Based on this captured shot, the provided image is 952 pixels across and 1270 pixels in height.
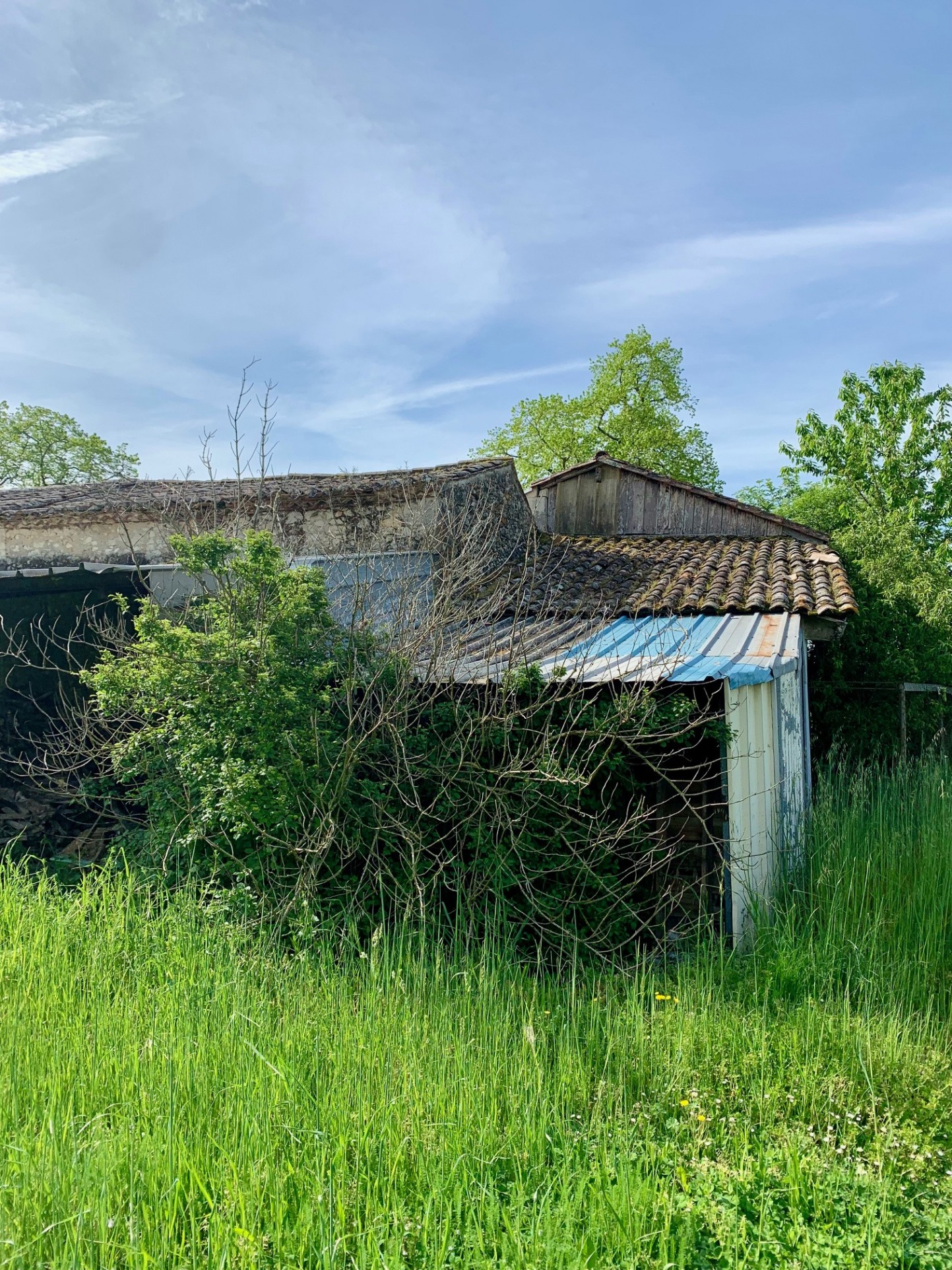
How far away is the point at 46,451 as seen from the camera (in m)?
34.1

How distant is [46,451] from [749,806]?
33607 mm

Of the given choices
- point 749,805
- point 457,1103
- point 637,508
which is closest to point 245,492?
point 637,508

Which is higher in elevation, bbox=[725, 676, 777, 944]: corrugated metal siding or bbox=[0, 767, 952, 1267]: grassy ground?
bbox=[725, 676, 777, 944]: corrugated metal siding

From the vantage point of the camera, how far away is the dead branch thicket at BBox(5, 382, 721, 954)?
6.57 metres

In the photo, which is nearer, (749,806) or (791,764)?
(749,806)

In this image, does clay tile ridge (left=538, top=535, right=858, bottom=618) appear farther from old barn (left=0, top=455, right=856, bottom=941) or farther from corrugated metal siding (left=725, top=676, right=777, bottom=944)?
corrugated metal siding (left=725, top=676, right=777, bottom=944)

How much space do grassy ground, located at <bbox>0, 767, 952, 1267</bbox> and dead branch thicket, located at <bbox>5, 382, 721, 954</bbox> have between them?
2.70 ft

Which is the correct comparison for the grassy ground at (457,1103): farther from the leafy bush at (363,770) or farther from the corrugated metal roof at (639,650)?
the corrugated metal roof at (639,650)

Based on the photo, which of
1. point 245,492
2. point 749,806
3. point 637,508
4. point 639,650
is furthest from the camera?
point 637,508

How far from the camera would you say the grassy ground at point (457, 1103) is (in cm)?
301

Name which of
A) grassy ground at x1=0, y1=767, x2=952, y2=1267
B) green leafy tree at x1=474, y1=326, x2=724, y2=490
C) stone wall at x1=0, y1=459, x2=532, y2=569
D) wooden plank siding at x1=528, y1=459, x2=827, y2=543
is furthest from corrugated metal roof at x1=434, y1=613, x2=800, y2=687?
green leafy tree at x1=474, y1=326, x2=724, y2=490

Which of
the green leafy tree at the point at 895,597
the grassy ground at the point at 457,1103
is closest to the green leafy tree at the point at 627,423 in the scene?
the green leafy tree at the point at 895,597

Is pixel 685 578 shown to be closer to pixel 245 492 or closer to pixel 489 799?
pixel 245 492

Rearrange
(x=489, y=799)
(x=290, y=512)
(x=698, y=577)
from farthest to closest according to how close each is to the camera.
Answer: (x=290, y=512) → (x=698, y=577) → (x=489, y=799)
